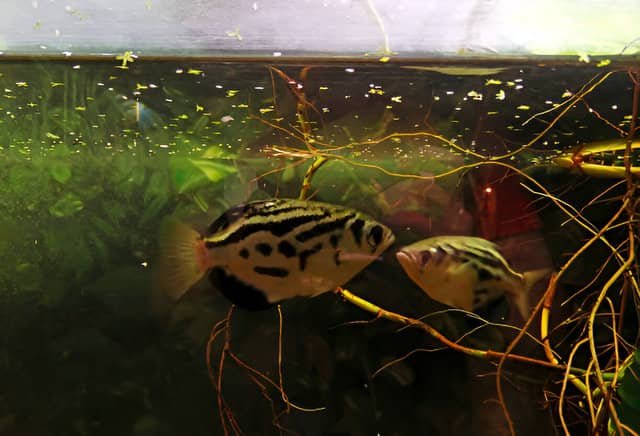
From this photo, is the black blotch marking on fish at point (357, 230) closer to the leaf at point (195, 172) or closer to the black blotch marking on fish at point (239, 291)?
the black blotch marking on fish at point (239, 291)

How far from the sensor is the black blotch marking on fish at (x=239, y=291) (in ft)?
3.96

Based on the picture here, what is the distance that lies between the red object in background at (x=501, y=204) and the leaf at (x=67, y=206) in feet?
4.06

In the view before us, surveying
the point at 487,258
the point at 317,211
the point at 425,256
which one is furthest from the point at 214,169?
the point at 487,258

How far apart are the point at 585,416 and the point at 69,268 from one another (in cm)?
160

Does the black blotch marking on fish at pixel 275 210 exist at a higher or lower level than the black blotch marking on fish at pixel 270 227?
higher

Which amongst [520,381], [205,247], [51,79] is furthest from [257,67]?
[520,381]

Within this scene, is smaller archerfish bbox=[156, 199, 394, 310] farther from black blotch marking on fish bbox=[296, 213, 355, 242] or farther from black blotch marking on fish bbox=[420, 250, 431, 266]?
black blotch marking on fish bbox=[420, 250, 431, 266]

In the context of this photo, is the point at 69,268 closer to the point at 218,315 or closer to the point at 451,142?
the point at 218,315

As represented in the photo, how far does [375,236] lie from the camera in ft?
4.09

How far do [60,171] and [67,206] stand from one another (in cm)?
12

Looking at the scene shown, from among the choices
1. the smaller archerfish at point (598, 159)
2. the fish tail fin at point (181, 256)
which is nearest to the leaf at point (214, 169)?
the fish tail fin at point (181, 256)

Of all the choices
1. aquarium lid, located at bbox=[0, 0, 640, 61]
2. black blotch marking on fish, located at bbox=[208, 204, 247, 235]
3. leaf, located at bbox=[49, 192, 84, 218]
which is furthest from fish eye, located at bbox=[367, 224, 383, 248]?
leaf, located at bbox=[49, 192, 84, 218]

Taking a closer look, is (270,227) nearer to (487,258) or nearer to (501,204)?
(487,258)

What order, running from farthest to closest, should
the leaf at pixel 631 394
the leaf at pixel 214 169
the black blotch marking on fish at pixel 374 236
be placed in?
1. the leaf at pixel 214 169
2. the black blotch marking on fish at pixel 374 236
3. the leaf at pixel 631 394
